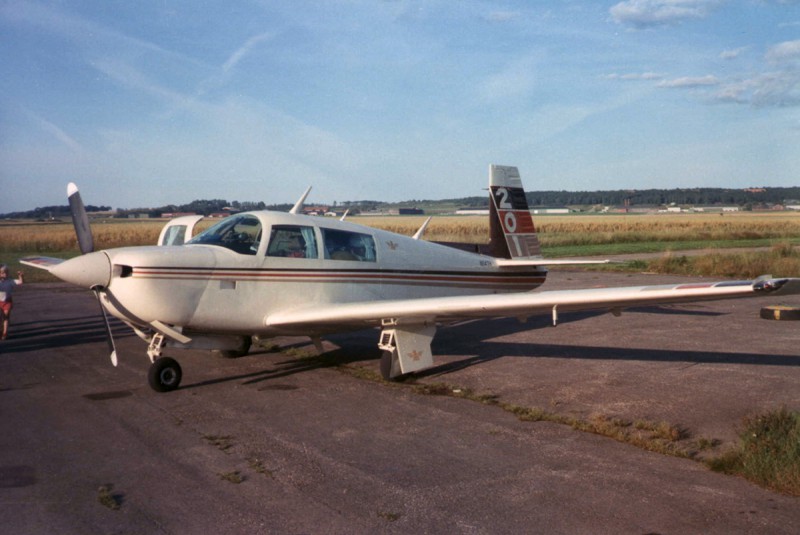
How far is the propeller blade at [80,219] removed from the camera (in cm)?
826

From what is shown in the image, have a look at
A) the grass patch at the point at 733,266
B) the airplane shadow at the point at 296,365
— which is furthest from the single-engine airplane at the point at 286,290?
the grass patch at the point at 733,266

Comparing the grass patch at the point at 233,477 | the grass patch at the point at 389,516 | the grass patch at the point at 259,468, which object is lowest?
the grass patch at the point at 389,516

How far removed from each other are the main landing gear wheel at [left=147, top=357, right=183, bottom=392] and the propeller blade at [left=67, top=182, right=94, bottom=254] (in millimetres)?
1656

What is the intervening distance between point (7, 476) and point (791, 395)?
299 inches

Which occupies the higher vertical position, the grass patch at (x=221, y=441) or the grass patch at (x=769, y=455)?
the grass patch at (x=221, y=441)

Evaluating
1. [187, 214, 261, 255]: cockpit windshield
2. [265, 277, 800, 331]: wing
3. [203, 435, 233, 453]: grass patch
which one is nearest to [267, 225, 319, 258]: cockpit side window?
[187, 214, 261, 255]: cockpit windshield

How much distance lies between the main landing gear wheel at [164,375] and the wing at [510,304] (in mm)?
1264

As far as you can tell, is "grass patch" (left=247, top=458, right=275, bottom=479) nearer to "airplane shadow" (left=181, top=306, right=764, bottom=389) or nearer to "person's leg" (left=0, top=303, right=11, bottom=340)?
"airplane shadow" (left=181, top=306, right=764, bottom=389)

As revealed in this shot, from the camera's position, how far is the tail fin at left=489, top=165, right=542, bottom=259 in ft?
39.6

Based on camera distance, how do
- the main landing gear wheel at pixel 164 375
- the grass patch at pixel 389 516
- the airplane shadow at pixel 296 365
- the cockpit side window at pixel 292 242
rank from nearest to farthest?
the grass patch at pixel 389 516
the main landing gear wheel at pixel 164 375
the cockpit side window at pixel 292 242
the airplane shadow at pixel 296 365

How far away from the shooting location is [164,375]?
27.0 ft

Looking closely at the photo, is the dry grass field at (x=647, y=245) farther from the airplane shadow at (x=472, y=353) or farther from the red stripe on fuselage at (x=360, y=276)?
the red stripe on fuselage at (x=360, y=276)

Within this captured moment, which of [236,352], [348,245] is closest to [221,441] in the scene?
[348,245]

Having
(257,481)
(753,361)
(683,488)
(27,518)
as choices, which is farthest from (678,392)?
(27,518)
